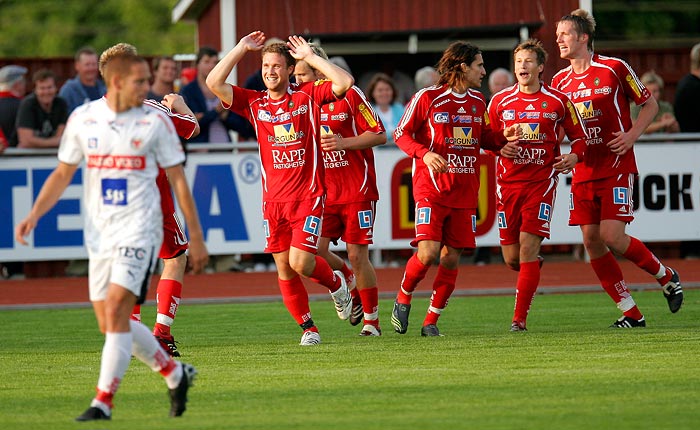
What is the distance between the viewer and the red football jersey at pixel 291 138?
10.5 m

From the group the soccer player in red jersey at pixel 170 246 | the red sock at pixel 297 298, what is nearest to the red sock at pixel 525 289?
the red sock at pixel 297 298

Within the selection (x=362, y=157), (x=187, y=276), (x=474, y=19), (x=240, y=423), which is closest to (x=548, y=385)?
(x=240, y=423)

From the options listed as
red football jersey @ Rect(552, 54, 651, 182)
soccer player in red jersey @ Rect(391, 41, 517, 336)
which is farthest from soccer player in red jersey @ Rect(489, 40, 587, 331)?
red football jersey @ Rect(552, 54, 651, 182)

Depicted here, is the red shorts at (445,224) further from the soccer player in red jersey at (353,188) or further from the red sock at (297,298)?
the red sock at (297,298)

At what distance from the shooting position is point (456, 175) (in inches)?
444

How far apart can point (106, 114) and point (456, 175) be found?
4306mm

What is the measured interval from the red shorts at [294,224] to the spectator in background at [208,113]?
7.67 m

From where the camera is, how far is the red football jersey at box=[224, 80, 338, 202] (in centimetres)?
1052

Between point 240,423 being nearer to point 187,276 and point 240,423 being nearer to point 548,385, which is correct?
point 548,385

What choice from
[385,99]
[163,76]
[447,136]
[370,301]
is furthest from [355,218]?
[385,99]

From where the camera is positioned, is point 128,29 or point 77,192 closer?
point 77,192

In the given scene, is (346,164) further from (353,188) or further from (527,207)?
(527,207)

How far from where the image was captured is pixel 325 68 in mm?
10352

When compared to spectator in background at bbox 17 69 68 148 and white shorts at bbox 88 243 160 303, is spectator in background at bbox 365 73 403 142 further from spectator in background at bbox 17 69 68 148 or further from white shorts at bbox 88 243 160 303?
white shorts at bbox 88 243 160 303
